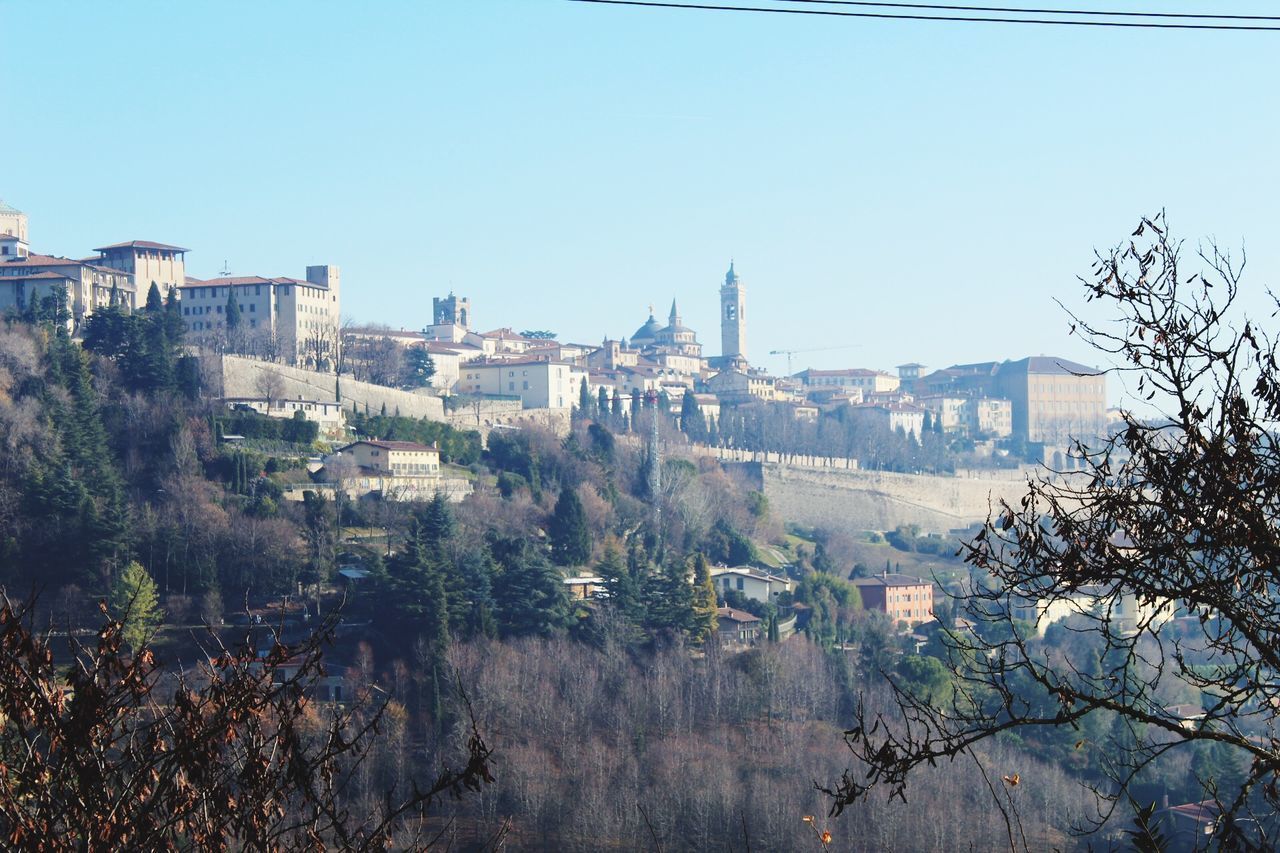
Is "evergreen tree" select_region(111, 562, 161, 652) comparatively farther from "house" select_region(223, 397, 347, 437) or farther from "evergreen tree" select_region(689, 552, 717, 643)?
"evergreen tree" select_region(689, 552, 717, 643)

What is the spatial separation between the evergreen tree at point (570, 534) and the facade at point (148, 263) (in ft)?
62.0

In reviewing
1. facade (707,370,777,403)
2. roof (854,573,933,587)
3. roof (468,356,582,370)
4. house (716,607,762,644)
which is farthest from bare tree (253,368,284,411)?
facade (707,370,777,403)

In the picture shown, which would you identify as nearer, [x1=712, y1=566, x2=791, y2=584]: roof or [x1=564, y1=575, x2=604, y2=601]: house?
[x1=564, y1=575, x2=604, y2=601]: house

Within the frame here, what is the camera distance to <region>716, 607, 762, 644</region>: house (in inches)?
1305

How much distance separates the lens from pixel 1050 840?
22984 mm

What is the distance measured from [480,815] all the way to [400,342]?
34207 millimetres

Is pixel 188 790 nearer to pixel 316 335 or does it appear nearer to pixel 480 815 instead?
pixel 480 815

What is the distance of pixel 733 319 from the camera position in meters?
88.5

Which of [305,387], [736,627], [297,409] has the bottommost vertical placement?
[736,627]

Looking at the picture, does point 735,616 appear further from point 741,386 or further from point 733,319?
point 733,319

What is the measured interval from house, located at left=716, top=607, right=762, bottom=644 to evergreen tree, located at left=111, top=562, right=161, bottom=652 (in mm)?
11116

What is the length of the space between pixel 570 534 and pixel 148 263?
2133 centimetres

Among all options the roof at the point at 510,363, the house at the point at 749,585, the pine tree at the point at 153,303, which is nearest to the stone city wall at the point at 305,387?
the pine tree at the point at 153,303

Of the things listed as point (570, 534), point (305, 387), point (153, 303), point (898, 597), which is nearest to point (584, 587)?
point (570, 534)
